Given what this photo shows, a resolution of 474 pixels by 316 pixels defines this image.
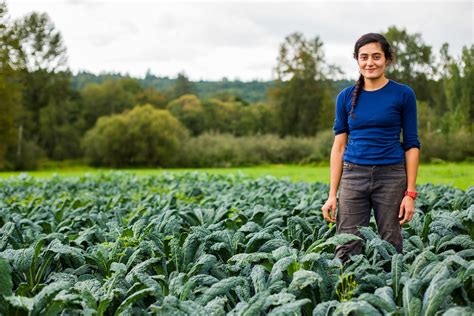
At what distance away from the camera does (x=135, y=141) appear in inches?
1724

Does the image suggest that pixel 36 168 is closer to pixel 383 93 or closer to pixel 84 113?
pixel 84 113

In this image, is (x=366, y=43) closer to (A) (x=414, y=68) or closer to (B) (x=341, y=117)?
(B) (x=341, y=117)

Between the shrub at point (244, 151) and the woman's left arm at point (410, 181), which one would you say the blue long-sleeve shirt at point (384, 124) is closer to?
the woman's left arm at point (410, 181)

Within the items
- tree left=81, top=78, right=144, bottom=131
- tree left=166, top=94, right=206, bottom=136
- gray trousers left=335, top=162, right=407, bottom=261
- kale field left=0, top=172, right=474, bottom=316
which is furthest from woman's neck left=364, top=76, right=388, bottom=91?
tree left=81, top=78, right=144, bottom=131

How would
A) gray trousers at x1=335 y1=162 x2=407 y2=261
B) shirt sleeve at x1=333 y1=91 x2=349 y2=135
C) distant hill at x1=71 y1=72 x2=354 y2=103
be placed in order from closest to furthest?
gray trousers at x1=335 y1=162 x2=407 y2=261
shirt sleeve at x1=333 y1=91 x2=349 y2=135
distant hill at x1=71 y1=72 x2=354 y2=103

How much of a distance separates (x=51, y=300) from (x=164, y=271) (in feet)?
3.59

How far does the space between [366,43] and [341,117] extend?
0.63 meters

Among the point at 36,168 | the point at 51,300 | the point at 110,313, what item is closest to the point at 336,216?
the point at 110,313

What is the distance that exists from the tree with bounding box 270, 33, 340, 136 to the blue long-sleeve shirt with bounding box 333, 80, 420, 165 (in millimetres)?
44605

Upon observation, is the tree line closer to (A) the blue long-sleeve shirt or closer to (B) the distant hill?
(B) the distant hill

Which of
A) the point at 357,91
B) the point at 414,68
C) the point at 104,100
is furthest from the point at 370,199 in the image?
the point at 104,100

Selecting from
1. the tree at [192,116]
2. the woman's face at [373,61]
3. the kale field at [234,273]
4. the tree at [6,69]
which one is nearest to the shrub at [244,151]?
the tree at [192,116]

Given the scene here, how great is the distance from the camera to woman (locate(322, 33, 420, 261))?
12.5ft

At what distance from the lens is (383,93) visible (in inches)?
151
